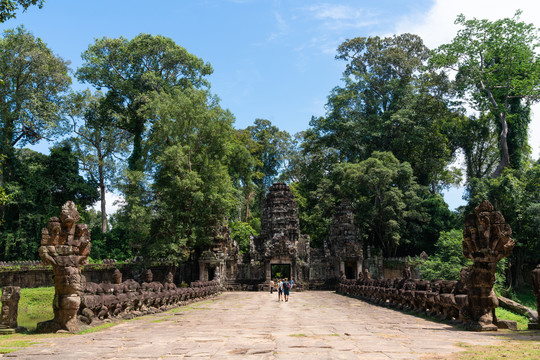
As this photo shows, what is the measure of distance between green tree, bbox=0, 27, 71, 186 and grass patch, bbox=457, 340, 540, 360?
35.4 meters

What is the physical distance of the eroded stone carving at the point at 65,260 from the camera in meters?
9.59

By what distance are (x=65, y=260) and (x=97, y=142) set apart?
3566 cm

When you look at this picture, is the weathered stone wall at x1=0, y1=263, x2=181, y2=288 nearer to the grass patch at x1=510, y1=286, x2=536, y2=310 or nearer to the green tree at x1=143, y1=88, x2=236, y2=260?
the green tree at x1=143, y1=88, x2=236, y2=260

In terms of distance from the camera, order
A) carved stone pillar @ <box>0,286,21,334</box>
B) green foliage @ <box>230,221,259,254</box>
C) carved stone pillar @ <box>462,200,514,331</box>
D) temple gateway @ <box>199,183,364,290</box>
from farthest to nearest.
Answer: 1. green foliage @ <box>230,221,259,254</box>
2. temple gateway @ <box>199,183,364,290</box>
3. carved stone pillar @ <box>0,286,21,334</box>
4. carved stone pillar @ <box>462,200,514,331</box>

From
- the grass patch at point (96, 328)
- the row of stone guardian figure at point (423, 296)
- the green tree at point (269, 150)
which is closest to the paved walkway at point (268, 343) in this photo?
the grass patch at point (96, 328)

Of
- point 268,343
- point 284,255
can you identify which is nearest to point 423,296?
point 268,343

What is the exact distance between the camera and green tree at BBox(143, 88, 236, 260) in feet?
89.0

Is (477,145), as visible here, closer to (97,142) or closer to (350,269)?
(350,269)

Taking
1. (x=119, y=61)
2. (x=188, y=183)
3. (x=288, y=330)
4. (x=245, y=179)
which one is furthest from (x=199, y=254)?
(x=288, y=330)

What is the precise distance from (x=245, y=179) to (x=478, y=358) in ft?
124

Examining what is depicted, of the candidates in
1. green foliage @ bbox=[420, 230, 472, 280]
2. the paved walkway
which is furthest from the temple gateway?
the paved walkway

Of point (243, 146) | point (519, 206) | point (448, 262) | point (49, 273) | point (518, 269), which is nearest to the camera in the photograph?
point (448, 262)

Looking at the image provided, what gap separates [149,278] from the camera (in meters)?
16.9

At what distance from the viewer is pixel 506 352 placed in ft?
19.0
